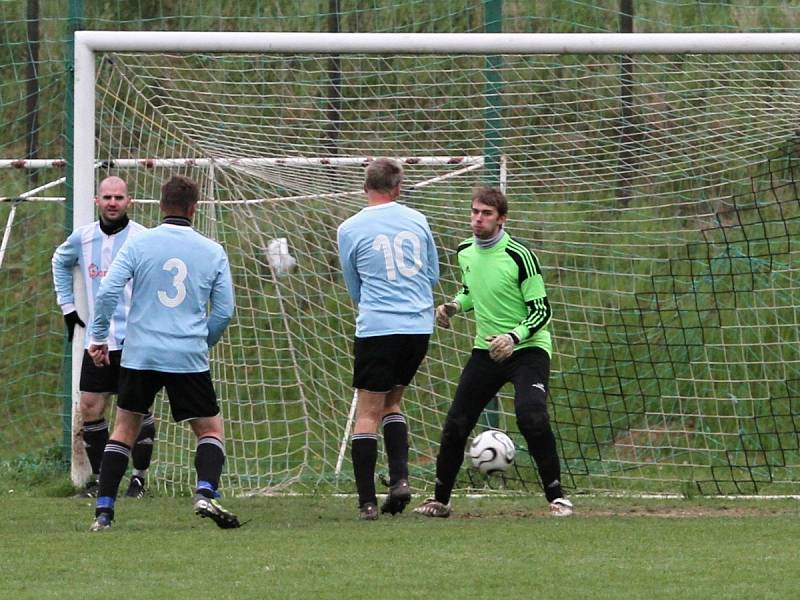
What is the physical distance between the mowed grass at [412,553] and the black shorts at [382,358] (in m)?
0.70

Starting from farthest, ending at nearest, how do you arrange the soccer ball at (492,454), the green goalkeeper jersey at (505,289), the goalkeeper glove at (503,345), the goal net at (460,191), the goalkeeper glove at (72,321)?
the goal net at (460,191), the goalkeeper glove at (72,321), the soccer ball at (492,454), the green goalkeeper jersey at (505,289), the goalkeeper glove at (503,345)

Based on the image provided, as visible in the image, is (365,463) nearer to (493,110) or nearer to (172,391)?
(172,391)

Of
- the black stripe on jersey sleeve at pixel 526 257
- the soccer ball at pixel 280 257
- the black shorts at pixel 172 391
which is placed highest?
the black stripe on jersey sleeve at pixel 526 257

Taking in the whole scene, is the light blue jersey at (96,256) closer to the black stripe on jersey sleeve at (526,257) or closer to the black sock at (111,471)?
the black sock at (111,471)

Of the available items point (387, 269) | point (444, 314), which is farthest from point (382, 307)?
point (444, 314)

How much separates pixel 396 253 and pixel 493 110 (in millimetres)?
2158

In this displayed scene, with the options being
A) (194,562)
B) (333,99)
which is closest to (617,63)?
(333,99)

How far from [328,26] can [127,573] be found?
7577 millimetres

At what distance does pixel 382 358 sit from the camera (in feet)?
23.2

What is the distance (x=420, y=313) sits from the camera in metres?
7.15

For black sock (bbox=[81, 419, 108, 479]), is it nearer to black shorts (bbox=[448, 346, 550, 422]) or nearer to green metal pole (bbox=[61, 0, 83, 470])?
green metal pole (bbox=[61, 0, 83, 470])

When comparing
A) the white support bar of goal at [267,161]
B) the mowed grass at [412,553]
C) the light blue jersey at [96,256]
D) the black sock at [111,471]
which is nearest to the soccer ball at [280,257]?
the white support bar of goal at [267,161]

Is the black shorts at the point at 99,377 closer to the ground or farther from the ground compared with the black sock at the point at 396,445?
farther from the ground

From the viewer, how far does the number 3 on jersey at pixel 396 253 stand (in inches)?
279
